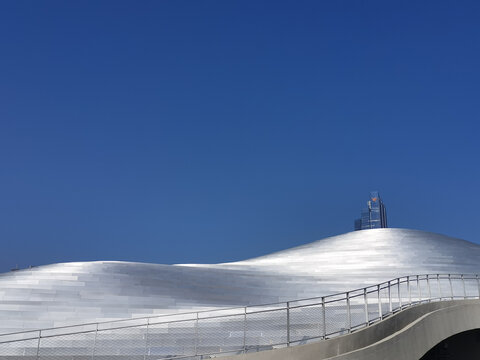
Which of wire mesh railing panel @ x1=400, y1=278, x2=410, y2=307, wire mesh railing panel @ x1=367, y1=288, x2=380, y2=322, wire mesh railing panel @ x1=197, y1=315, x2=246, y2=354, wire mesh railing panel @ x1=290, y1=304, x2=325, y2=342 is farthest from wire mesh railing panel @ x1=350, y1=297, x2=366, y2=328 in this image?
wire mesh railing panel @ x1=197, y1=315, x2=246, y2=354

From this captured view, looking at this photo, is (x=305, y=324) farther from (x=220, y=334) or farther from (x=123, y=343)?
(x=123, y=343)

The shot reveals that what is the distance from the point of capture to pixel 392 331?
45.7 feet

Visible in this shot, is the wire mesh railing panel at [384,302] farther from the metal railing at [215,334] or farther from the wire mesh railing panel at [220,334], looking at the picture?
the wire mesh railing panel at [220,334]

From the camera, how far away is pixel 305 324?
12.8 meters

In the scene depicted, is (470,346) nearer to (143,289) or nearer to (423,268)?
(423,268)

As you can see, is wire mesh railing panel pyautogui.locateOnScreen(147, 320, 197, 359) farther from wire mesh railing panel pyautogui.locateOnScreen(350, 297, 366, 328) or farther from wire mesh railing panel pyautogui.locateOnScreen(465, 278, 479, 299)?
wire mesh railing panel pyautogui.locateOnScreen(465, 278, 479, 299)

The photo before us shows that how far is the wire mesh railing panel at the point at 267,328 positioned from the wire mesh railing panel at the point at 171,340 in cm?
151

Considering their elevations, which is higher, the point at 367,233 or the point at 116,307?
the point at 367,233

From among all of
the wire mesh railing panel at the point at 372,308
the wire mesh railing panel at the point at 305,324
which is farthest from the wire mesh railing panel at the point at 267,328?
the wire mesh railing panel at the point at 372,308

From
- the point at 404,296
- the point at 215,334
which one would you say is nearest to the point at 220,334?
the point at 215,334

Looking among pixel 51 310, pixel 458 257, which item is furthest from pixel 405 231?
pixel 51 310

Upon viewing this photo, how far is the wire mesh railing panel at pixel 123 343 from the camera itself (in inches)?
521

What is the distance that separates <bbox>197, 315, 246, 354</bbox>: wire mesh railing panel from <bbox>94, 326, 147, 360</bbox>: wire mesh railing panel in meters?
1.60

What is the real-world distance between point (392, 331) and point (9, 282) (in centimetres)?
1557
